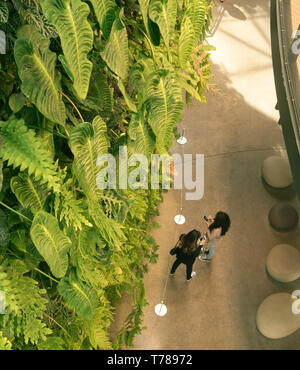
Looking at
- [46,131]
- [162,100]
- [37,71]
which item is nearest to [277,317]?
[162,100]

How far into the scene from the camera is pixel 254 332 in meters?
5.39

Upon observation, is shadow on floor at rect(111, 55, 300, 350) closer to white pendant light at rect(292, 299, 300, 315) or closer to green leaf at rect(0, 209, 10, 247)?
white pendant light at rect(292, 299, 300, 315)

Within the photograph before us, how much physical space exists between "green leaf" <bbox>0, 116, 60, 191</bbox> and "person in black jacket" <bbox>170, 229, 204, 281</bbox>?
11.2 feet

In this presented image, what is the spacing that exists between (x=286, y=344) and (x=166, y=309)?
1.70 metres

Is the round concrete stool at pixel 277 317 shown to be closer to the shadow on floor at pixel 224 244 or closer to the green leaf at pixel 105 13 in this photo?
the shadow on floor at pixel 224 244

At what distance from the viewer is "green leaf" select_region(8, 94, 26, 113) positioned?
199cm

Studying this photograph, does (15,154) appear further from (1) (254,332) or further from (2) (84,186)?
(1) (254,332)

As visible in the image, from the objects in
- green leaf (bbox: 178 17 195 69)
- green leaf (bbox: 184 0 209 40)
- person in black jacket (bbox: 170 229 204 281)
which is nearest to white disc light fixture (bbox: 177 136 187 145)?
person in black jacket (bbox: 170 229 204 281)

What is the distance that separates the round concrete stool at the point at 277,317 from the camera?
5223 millimetres

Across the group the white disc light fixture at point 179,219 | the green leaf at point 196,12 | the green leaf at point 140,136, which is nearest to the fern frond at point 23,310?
the green leaf at point 140,136

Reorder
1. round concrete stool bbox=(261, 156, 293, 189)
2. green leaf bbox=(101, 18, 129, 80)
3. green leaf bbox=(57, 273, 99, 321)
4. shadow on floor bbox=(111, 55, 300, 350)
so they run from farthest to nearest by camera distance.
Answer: round concrete stool bbox=(261, 156, 293, 189)
shadow on floor bbox=(111, 55, 300, 350)
green leaf bbox=(57, 273, 99, 321)
green leaf bbox=(101, 18, 129, 80)

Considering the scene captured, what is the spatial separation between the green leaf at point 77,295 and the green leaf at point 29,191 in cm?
58

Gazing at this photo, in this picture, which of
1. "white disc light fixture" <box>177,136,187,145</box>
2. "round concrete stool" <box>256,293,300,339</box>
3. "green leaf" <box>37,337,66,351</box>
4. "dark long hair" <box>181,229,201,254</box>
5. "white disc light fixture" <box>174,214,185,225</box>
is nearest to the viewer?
"green leaf" <box>37,337,66,351</box>
